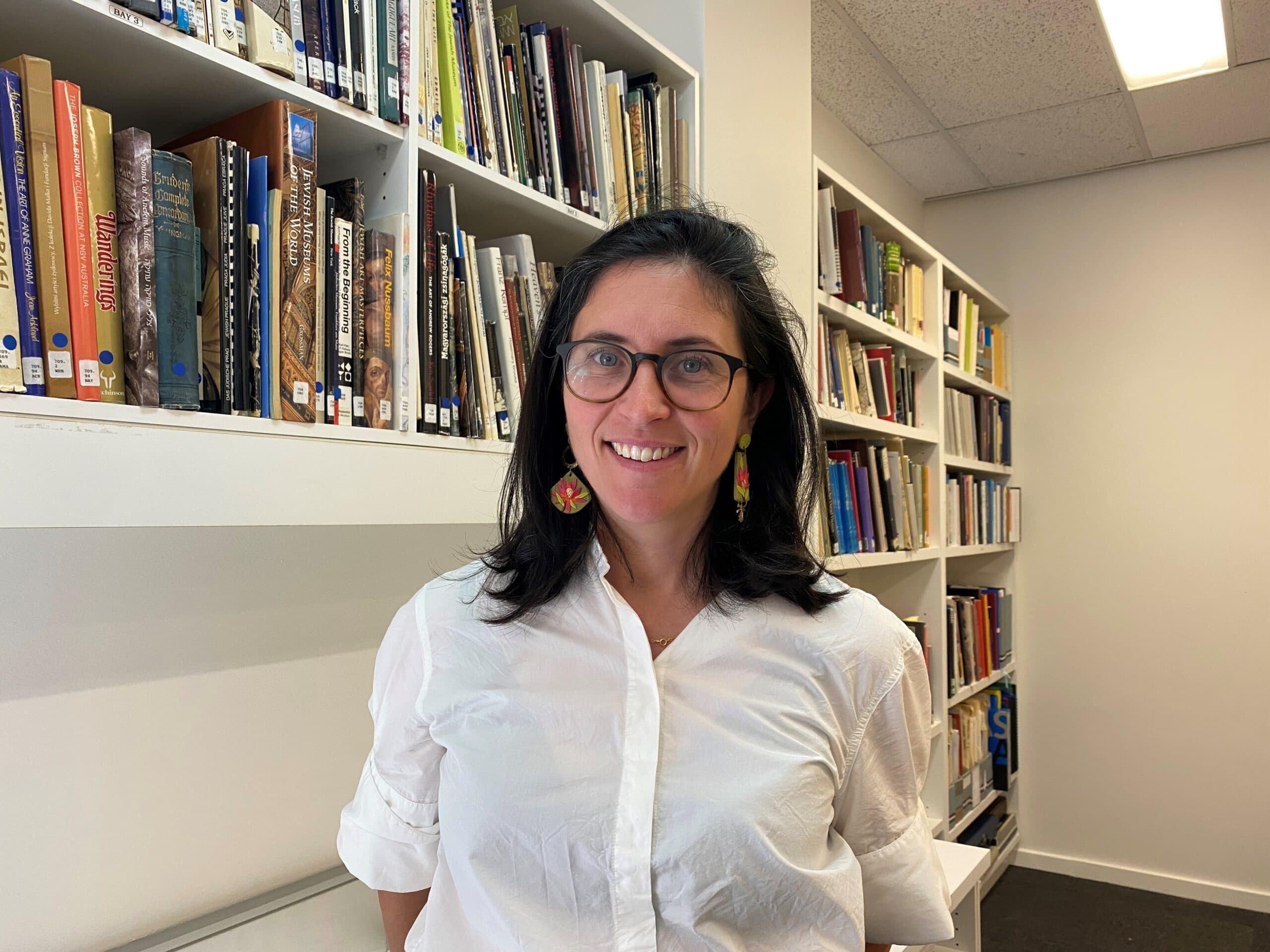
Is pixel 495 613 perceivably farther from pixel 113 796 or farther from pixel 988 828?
pixel 988 828

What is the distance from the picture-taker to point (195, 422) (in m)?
1.00

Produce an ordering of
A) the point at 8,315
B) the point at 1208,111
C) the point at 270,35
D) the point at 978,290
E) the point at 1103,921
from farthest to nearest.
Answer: the point at 978,290, the point at 1103,921, the point at 1208,111, the point at 270,35, the point at 8,315

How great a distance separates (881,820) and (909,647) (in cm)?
19

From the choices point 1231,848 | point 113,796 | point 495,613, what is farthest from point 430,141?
point 1231,848

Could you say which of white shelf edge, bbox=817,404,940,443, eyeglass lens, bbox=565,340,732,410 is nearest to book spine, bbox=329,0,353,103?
eyeglass lens, bbox=565,340,732,410

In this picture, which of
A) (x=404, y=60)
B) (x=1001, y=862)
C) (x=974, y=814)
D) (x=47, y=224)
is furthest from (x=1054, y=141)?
(x=47, y=224)

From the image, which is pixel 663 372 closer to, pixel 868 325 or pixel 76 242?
pixel 76 242

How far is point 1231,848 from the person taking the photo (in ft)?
11.7

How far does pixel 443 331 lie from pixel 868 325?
1638mm

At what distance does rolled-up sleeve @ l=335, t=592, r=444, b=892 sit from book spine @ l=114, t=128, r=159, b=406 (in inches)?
14.6

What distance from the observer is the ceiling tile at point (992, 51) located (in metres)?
2.65

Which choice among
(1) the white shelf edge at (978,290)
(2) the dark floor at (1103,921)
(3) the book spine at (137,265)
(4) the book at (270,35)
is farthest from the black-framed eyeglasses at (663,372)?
(2) the dark floor at (1103,921)

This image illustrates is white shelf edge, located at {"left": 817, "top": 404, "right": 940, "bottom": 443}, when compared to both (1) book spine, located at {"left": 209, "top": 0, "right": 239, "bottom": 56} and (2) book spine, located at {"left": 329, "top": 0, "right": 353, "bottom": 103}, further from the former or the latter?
(1) book spine, located at {"left": 209, "top": 0, "right": 239, "bottom": 56}

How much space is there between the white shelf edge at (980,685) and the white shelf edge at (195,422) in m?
2.53
